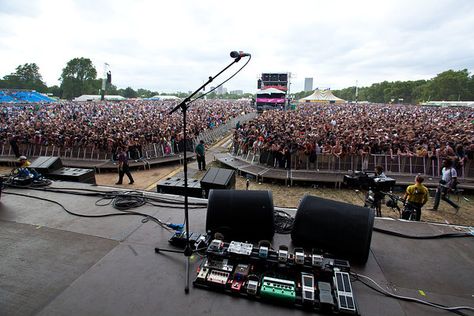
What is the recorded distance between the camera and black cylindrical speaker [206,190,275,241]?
3887 mm

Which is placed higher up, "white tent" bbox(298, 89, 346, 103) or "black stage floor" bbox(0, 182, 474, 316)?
"white tent" bbox(298, 89, 346, 103)

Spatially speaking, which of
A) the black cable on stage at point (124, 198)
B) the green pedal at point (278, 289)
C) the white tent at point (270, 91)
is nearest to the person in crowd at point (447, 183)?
the black cable on stage at point (124, 198)

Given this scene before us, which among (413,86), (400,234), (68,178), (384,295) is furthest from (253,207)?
(413,86)

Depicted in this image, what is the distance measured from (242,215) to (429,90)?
121 m

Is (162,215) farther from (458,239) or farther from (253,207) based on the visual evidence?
(458,239)

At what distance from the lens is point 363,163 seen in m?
11.7

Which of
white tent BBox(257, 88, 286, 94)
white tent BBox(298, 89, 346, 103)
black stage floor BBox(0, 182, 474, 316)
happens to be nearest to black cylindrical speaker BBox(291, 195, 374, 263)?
black stage floor BBox(0, 182, 474, 316)

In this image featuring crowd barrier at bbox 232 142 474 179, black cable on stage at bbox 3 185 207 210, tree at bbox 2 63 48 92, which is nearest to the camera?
black cable on stage at bbox 3 185 207 210

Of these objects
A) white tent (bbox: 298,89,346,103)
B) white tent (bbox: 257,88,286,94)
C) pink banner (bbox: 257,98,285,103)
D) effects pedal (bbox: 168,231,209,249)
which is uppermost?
white tent (bbox: 298,89,346,103)

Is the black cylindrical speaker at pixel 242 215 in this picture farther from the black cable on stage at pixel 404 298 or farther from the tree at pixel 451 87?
the tree at pixel 451 87

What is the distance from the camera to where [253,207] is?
3.91 m

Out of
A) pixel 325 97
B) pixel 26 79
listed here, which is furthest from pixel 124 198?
pixel 26 79

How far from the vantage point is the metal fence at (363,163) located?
1114 centimetres

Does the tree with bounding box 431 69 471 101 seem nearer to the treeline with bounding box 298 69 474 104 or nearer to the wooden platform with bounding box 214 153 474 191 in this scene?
the treeline with bounding box 298 69 474 104
